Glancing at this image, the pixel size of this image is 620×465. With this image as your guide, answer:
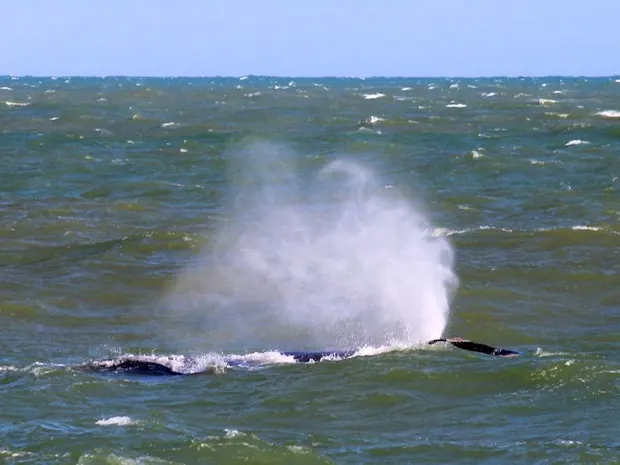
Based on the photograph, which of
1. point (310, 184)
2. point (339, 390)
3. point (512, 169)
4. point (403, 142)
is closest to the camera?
point (339, 390)

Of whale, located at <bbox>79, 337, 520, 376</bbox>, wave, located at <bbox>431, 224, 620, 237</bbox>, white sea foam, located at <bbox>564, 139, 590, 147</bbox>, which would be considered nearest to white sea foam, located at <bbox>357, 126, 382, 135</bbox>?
white sea foam, located at <bbox>564, 139, 590, 147</bbox>

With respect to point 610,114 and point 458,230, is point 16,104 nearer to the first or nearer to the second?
point 610,114

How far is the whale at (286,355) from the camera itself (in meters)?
18.0

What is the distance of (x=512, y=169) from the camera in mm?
44875

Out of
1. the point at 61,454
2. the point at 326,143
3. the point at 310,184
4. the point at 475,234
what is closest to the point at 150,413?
the point at 61,454

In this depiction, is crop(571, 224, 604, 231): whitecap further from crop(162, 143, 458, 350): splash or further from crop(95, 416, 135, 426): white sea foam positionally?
crop(95, 416, 135, 426): white sea foam

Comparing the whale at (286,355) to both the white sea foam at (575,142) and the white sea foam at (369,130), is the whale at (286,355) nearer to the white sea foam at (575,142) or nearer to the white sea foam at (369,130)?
the white sea foam at (575,142)

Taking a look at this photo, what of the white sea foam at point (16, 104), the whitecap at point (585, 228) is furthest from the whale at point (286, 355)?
the white sea foam at point (16, 104)

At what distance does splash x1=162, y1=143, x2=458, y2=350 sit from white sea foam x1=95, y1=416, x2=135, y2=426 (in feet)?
18.2

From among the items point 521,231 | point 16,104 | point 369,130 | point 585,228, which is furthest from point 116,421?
point 16,104

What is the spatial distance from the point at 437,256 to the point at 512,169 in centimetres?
1753

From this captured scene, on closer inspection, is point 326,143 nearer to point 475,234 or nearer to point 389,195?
point 389,195

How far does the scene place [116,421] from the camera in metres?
15.0

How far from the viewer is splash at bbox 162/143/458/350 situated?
22.0 metres
